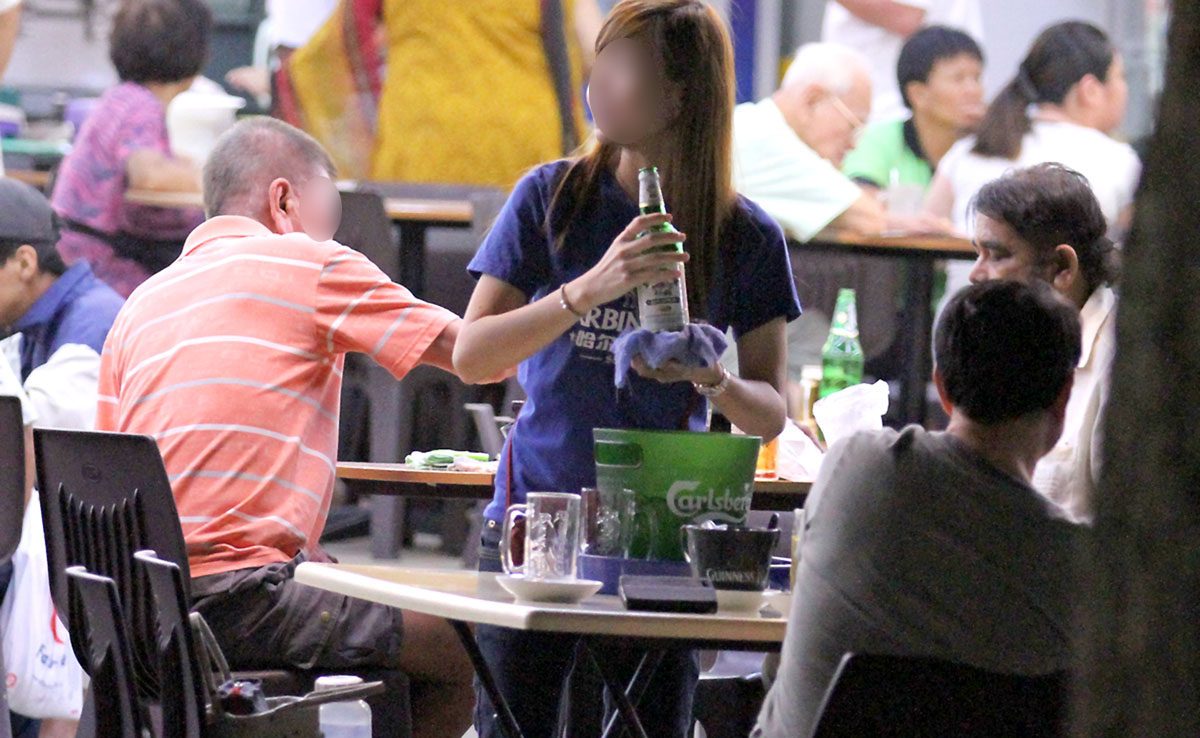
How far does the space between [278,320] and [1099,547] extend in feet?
7.23

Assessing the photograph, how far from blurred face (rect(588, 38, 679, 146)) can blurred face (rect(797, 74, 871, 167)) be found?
12.8 ft

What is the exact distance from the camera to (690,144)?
2711mm

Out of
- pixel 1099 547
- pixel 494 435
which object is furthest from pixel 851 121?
pixel 1099 547

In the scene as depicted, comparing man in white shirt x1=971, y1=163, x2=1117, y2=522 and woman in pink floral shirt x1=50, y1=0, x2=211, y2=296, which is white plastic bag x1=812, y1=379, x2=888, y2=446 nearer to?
man in white shirt x1=971, y1=163, x2=1117, y2=522

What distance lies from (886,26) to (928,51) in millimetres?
245

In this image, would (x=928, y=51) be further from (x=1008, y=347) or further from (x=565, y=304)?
(x=1008, y=347)

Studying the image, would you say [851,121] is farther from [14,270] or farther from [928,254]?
[14,270]

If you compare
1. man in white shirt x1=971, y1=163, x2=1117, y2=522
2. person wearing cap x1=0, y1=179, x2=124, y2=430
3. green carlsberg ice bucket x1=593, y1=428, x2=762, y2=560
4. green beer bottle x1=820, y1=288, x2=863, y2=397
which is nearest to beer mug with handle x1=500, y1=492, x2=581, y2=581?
green carlsberg ice bucket x1=593, y1=428, x2=762, y2=560

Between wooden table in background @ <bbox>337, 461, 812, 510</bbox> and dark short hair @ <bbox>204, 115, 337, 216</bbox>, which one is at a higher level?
dark short hair @ <bbox>204, 115, 337, 216</bbox>

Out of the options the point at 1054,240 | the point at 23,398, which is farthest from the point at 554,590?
the point at 23,398

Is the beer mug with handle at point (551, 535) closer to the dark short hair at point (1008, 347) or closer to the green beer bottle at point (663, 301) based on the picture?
the green beer bottle at point (663, 301)

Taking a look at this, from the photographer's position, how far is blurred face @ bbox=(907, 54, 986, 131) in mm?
6715

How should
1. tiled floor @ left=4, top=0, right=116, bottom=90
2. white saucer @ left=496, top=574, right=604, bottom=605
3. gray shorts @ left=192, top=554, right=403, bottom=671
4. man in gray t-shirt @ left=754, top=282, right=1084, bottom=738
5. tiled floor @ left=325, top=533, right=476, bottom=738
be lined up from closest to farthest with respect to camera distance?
man in gray t-shirt @ left=754, top=282, right=1084, bottom=738 < white saucer @ left=496, top=574, right=604, bottom=605 < gray shorts @ left=192, top=554, right=403, bottom=671 < tiled floor @ left=325, top=533, right=476, bottom=738 < tiled floor @ left=4, top=0, right=116, bottom=90

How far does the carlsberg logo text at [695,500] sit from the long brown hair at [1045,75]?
Result: 4.34 meters
